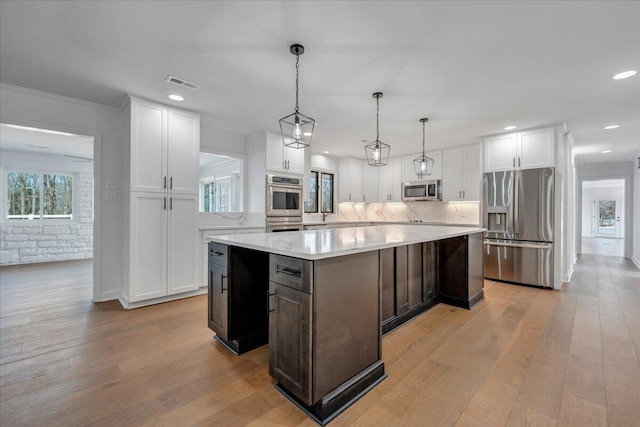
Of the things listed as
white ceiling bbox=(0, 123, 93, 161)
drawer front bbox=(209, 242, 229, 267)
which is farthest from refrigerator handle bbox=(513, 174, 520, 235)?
white ceiling bbox=(0, 123, 93, 161)

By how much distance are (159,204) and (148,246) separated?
0.51 m

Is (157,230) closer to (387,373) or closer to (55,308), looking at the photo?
(55,308)

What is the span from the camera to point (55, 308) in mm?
3172

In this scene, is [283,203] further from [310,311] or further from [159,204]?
[310,311]

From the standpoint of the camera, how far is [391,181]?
650 cm

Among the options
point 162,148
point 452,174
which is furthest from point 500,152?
point 162,148

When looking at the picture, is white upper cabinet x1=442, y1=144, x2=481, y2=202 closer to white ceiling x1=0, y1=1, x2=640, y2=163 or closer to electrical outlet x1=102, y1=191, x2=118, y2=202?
white ceiling x1=0, y1=1, x2=640, y2=163

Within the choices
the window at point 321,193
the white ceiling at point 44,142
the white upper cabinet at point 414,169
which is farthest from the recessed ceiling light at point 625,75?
the white ceiling at point 44,142

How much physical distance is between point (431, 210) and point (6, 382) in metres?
6.34

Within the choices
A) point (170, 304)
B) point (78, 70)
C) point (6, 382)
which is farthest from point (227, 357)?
point (78, 70)

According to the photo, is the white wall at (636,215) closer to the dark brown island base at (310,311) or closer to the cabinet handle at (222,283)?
the dark brown island base at (310,311)

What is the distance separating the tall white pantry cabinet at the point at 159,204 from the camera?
3.20 meters

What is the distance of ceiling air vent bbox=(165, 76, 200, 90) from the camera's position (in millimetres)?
2700

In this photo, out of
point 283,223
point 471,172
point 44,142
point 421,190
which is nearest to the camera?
point 283,223
